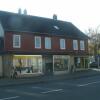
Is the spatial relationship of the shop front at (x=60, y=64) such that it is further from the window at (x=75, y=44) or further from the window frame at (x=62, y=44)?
the window at (x=75, y=44)

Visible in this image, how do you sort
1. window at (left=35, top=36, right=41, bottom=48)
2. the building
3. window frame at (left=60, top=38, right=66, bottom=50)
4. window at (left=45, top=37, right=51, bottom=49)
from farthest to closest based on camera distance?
window frame at (left=60, top=38, right=66, bottom=50)
window at (left=45, top=37, right=51, bottom=49)
window at (left=35, top=36, right=41, bottom=48)
the building

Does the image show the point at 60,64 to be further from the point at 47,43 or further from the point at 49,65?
the point at 47,43

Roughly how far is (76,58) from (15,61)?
13.1 m

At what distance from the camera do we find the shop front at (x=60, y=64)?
4269cm

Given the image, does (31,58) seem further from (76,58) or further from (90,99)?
(90,99)

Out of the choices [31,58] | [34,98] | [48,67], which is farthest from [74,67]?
[34,98]

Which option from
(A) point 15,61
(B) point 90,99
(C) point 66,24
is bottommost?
(B) point 90,99

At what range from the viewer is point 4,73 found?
36.9 metres

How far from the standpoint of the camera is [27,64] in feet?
128

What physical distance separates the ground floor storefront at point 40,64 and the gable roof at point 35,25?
330 centimetres

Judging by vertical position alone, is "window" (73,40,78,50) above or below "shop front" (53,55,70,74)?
above

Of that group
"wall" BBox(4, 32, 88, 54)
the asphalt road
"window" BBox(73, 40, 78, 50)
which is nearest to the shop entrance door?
"wall" BBox(4, 32, 88, 54)

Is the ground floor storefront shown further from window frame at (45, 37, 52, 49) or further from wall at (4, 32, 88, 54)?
window frame at (45, 37, 52, 49)

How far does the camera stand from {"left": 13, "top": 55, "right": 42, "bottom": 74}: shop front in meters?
37.5
